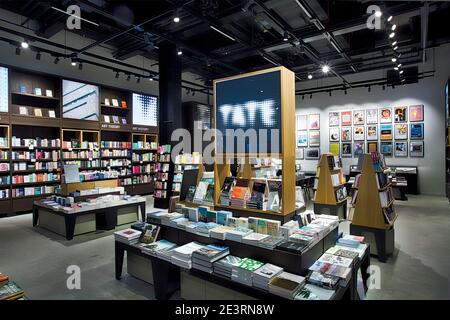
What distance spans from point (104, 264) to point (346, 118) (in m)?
10.7

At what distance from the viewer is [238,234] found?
2594mm

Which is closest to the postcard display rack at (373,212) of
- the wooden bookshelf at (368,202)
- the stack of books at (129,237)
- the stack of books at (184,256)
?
the wooden bookshelf at (368,202)

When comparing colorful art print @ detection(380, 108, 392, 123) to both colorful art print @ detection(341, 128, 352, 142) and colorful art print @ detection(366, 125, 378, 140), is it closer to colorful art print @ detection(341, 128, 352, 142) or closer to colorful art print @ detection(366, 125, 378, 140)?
colorful art print @ detection(366, 125, 378, 140)

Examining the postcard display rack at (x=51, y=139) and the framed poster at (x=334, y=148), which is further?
the framed poster at (x=334, y=148)

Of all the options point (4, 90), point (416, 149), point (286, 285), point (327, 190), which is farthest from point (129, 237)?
point (416, 149)

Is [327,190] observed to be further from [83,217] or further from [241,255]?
[83,217]

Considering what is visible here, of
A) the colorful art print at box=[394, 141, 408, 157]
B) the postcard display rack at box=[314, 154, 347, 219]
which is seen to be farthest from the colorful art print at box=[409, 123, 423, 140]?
the postcard display rack at box=[314, 154, 347, 219]

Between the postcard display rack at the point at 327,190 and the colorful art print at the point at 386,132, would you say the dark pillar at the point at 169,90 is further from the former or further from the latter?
the colorful art print at the point at 386,132

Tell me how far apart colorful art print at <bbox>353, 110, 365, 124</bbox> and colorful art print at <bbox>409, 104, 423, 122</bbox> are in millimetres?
1617

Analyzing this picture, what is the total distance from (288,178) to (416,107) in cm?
975

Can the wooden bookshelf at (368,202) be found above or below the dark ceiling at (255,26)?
below

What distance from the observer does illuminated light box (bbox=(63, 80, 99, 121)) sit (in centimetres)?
790

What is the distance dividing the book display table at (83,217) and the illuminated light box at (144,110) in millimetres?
4766

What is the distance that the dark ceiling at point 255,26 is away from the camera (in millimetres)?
5539
